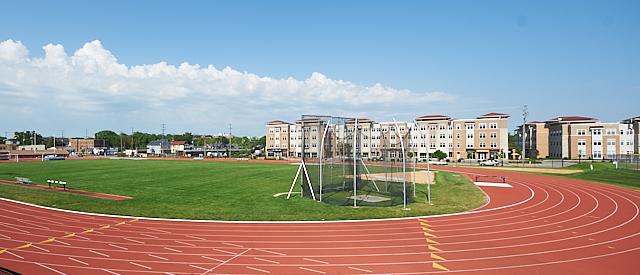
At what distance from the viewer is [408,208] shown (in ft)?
74.8

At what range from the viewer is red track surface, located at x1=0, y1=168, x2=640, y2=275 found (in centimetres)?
1256

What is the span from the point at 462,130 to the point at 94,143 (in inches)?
5964

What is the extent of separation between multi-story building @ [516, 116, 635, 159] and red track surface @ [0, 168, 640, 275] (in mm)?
66635

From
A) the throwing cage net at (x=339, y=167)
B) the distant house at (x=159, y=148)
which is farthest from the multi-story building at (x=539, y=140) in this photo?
the distant house at (x=159, y=148)

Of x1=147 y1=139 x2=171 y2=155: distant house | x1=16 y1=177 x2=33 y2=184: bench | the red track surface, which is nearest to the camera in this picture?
the red track surface

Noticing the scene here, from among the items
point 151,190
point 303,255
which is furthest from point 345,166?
point 303,255

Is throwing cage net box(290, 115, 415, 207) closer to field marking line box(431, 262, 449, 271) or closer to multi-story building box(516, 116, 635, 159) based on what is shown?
field marking line box(431, 262, 449, 271)

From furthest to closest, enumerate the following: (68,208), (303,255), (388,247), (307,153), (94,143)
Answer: (94,143) < (307,153) < (68,208) < (388,247) < (303,255)

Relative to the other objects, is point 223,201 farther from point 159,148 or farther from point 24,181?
point 159,148

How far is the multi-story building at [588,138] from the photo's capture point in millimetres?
76188

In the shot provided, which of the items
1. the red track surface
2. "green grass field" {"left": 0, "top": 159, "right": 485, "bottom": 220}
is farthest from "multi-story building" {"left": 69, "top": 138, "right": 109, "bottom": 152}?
the red track surface

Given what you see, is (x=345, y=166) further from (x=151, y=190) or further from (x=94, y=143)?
(x=94, y=143)

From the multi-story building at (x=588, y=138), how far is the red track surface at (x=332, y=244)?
6664cm

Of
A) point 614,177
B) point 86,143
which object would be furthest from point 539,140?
point 86,143
